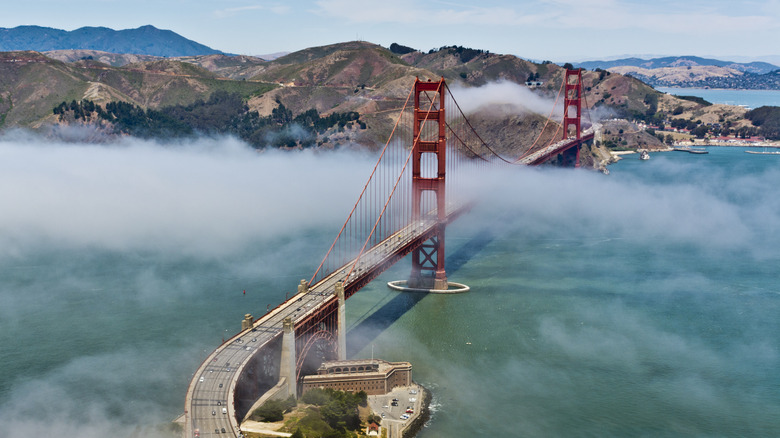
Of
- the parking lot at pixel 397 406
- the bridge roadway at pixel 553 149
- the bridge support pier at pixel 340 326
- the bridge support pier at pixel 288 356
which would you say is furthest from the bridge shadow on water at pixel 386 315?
the bridge roadway at pixel 553 149

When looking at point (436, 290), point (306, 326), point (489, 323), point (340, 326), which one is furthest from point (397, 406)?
point (436, 290)

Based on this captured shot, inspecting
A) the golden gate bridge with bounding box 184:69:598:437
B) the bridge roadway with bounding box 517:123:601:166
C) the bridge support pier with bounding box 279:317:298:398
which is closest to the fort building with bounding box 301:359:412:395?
the golden gate bridge with bounding box 184:69:598:437

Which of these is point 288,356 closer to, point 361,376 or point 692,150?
point 361,376

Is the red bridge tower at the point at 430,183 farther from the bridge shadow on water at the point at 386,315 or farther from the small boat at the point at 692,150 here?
the small boat at the point at 692,150

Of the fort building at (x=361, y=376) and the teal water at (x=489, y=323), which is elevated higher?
the fort building at (x=361, y=376)

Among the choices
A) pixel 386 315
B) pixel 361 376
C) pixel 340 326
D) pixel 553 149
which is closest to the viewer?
pixel 361 376

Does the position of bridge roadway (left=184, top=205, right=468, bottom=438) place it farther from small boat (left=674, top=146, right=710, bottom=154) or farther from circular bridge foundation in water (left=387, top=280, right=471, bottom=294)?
small boat (left=674, top=146, right=710, bottom=154)

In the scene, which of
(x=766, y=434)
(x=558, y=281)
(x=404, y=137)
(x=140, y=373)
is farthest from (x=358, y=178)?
(x=766, y=434)
